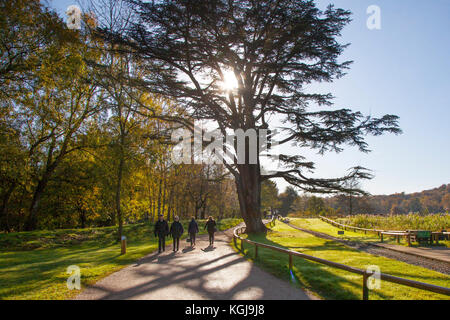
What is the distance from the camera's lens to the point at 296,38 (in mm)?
15398

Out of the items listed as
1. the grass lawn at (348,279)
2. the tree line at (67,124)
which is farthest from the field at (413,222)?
the tree line at (67,124)

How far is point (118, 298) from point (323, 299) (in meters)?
4.39

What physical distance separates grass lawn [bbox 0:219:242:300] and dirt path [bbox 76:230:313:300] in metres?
0.71

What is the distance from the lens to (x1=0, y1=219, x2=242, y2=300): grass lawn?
6.92m

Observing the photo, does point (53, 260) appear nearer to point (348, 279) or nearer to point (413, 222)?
point (348, 279)

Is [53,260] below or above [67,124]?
below

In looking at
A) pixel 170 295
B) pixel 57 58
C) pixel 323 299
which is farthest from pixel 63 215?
pixel 323 299

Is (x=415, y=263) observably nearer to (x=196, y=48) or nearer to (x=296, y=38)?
(x=296, y=38)

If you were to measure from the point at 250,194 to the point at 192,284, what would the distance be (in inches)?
538

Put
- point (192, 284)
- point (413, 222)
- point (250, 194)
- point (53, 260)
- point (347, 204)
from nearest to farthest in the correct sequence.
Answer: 1. point (192, 284)
2. point (53, 260)
3. point (250, 194)
4. point (413, 222)
5. point (347, 204)

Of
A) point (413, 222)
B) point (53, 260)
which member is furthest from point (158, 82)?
point (413, 222)

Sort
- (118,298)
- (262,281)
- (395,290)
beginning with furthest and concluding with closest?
(262,281), (395,290), (118,298)

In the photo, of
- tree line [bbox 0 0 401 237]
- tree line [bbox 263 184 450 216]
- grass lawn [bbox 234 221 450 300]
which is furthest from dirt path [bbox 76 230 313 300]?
tree line [bbox 263 184 450 216]

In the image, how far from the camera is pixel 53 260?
12797mm
